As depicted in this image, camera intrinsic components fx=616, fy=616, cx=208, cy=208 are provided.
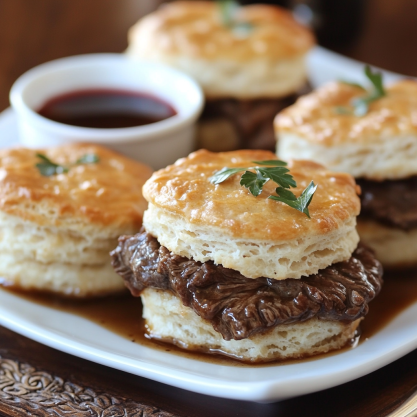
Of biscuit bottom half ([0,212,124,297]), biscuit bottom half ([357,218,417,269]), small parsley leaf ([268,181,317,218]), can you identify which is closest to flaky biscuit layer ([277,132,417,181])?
biscuit bottom half ([357,218,417,269])

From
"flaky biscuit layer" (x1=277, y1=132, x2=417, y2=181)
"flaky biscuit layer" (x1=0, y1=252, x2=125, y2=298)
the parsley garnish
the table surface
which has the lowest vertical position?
the table surface

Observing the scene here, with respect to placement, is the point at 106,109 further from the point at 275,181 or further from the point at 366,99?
the point at 275,181

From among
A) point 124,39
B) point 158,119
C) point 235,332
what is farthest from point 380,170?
point 124,39

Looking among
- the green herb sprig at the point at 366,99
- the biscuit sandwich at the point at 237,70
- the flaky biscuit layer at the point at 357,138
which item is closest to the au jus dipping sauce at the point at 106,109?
the biscuit sandwich at the point at 237,70

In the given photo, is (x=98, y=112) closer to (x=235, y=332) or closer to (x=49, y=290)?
(x=49, y=290)

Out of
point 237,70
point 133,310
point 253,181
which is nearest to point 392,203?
point 253,181

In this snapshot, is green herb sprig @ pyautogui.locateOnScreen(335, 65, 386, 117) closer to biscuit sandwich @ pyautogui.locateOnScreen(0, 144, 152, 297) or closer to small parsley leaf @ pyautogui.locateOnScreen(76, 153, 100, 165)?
biscuit sandwich @ pyautogui.locateOnScreen(0, 144, 152, 297)

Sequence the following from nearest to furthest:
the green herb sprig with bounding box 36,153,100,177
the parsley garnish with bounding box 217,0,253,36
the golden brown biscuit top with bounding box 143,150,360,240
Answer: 1. the golden brown biscuit top with bounding box 143,150,360,240
2. the green herb sprig with bounding box 36,153,100,177
3. the parsley garnish with bounding box 217,0,253,36
